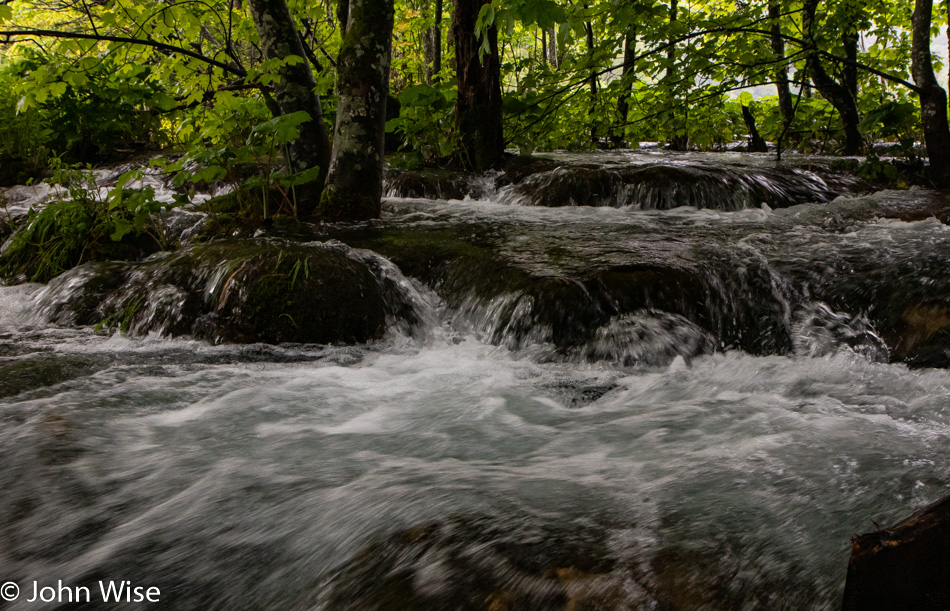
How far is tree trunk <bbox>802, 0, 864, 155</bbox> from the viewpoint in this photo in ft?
24.2

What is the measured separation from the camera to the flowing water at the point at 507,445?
1.48 meters

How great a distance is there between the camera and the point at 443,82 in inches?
318

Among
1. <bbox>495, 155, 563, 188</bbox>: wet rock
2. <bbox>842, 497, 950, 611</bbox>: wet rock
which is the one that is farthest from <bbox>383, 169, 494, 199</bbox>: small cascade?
<bbox>842, 497, 950, 611</bbox>: wet rock

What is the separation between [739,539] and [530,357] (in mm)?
1836

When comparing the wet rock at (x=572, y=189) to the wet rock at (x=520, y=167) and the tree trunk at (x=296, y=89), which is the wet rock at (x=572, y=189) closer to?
the wet rock at (x=520, y=167)

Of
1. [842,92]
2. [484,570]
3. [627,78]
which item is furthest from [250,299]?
[842,92]

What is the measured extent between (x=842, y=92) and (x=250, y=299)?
313 inches

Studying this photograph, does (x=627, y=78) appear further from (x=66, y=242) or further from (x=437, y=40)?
(x=437, y=40)

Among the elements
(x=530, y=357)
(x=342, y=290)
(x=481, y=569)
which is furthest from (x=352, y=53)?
→ (x=481, y=569)

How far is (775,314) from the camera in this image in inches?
137

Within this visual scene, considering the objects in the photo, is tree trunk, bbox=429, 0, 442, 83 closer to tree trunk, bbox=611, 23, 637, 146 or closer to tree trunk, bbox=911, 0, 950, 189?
tree trunk, bbox=611, 23, 637, 146

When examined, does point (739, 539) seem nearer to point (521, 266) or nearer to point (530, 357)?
point (530, 357)

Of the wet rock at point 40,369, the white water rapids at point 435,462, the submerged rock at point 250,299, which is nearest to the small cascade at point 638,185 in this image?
the submerged rock at point 250,299

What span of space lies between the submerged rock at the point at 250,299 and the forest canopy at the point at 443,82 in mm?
1158
